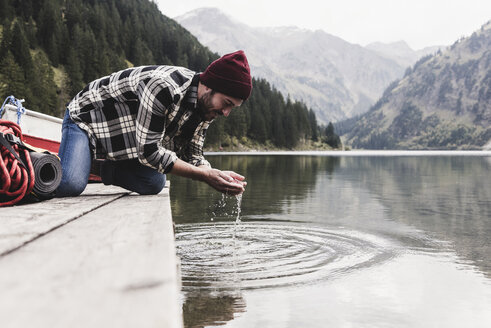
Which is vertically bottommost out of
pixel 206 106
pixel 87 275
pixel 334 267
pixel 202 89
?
pixel 334 267

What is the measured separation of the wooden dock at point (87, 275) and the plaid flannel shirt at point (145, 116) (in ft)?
5.06

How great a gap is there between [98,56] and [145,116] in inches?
4107

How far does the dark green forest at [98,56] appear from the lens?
266ft

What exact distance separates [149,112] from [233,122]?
376 feet

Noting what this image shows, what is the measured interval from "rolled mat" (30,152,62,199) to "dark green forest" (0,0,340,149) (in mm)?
76625

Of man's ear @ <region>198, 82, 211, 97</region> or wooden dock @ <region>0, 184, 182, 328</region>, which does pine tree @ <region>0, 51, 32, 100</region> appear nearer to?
man's ear @ <region>198, 82, 211, 97</region>

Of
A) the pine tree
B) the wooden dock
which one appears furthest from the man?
the pine tree

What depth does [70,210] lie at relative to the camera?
303cm

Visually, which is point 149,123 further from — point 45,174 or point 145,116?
point 45,174

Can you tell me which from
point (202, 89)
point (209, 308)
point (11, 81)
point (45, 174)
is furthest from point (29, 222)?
point (11, 81)

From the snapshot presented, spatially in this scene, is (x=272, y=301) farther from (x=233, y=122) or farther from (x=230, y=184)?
(x=233, y=122)

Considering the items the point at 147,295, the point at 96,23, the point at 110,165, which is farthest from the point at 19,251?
the point at 96,23

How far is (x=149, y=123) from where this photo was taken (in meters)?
3.78

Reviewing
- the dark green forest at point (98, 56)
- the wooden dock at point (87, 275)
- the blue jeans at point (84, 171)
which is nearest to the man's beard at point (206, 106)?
the blue jeans at point (84, 171)
